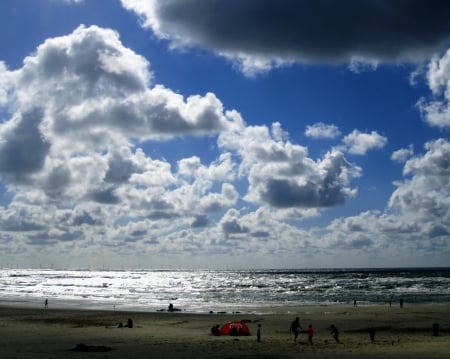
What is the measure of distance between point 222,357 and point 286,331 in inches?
553

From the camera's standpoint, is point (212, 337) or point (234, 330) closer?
point (212, 337)

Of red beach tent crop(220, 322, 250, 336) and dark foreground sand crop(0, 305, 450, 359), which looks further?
red beach tent crop(220, 322, 250, 336)

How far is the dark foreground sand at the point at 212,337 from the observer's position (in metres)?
26.0

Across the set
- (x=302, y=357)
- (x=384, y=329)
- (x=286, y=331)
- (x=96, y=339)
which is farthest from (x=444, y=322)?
(x=96, y=339)

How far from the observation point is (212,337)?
32656 mm

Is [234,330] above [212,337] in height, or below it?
above

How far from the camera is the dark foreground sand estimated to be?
85.1 ft

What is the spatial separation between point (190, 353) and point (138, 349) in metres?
3.28

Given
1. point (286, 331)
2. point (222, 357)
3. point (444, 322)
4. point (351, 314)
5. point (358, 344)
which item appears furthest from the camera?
point (351, 314)

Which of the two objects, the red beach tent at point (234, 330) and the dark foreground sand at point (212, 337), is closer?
the dark foreground sand at point (212, 337)

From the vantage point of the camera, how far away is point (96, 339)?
31.8m

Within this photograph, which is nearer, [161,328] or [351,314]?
[161,328]

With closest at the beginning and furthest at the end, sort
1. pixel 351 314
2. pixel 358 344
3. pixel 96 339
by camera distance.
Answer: pixel 358 344
pixel 96 339
pixel 351 314

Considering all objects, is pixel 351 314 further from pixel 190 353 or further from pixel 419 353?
pixel 190 353
